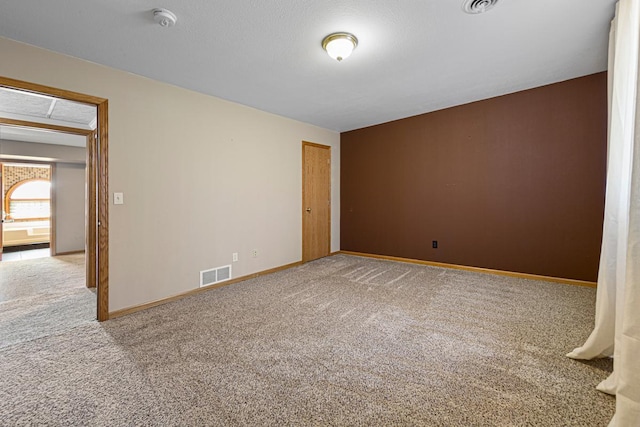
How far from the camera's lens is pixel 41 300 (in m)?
3.20

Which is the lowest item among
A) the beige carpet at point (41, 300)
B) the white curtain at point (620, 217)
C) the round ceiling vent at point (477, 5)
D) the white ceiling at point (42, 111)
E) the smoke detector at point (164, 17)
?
the beige carpet at point (41, 300)

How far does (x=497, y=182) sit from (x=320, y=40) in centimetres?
320

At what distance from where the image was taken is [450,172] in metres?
4.35

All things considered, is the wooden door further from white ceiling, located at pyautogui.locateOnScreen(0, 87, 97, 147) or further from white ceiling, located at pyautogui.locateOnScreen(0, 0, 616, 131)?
white ceiling, located at pyautogui.locateOnScreen(0, 87, 97, 147)

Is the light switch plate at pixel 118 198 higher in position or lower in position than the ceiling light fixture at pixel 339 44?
A: lower

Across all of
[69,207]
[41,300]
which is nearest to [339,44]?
[41,300]

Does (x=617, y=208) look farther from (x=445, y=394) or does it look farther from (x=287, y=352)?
(x=287, y=352)

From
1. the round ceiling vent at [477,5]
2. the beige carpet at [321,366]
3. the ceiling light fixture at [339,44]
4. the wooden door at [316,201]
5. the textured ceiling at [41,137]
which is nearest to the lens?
the beige carpet at [321,366]

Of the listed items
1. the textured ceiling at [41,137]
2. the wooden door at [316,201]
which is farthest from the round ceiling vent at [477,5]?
the textured ceiling at [41,137]

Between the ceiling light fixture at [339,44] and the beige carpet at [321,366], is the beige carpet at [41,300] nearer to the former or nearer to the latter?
the beige carpet at [321,366]

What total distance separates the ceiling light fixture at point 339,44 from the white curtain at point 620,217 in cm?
167

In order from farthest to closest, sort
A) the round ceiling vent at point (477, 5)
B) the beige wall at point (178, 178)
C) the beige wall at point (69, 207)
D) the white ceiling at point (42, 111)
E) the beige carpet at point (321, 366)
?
the beige wall at point (69, 207), the white ceiling at point (42, 111), the beige wall at point (178, 178), the round ceiling vent at point (477, 5), the beige carpet at point (321, 366)

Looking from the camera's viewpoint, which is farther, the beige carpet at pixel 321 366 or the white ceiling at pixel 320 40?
the white ceiling at pixel 320 40

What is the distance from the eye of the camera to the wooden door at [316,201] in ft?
16.2
